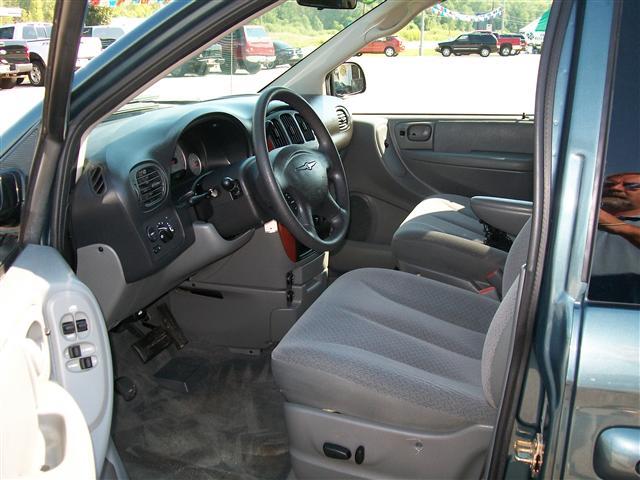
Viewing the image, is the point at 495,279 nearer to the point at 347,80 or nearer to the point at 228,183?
the point at 228,183

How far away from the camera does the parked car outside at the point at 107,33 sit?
1.54 m

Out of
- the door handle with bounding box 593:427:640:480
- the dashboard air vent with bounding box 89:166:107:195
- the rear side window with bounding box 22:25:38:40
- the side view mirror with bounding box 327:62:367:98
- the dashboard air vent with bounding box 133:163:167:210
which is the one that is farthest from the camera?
the side view mirror with bounding box 327:62:367:98

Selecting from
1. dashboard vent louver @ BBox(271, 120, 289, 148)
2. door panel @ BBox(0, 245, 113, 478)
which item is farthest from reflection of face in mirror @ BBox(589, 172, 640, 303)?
dashboard vent louver @ BBox(271, 120, 289, 148)

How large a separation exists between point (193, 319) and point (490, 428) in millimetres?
1636

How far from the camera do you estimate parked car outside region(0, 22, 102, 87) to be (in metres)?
1.29

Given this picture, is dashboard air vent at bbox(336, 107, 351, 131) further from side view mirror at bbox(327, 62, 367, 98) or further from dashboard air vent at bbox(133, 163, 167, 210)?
dashboard air vent at bbox(133, 163, 167, 210)

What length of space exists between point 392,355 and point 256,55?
1.72 m

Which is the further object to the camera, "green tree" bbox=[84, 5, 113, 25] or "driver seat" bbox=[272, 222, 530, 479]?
"green tree" bbox=[84, 5, 113, 25]

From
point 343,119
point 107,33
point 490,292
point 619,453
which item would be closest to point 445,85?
point 343,119

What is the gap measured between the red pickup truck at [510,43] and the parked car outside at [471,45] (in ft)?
0.12

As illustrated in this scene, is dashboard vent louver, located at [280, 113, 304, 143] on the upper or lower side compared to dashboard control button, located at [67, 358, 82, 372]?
upper

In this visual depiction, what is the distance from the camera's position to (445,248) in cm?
265

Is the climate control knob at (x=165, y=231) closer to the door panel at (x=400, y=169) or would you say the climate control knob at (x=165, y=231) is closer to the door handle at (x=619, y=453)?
the door handle at (x=619, y=453)

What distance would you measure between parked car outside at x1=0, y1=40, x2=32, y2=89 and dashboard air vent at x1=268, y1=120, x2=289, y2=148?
0.91 m
